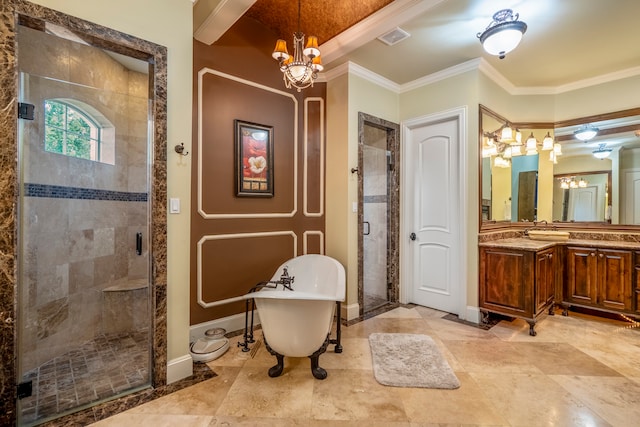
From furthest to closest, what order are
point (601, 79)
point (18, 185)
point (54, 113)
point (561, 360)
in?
point (601, 79) → point (54, 113) → point (561, 360) → point (18, 185)

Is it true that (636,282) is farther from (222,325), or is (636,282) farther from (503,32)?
(222,325)

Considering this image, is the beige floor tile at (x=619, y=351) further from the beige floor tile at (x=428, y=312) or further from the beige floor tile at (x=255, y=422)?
the beige floor tile at (x=255, y=422)

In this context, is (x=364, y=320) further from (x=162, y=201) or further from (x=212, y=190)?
(x=162, y=201)

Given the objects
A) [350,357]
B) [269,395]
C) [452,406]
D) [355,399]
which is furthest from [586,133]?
[269,395]

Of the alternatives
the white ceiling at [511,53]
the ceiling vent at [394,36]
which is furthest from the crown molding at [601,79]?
the ceiling vent at [394,36]

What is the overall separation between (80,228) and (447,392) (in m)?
3.34

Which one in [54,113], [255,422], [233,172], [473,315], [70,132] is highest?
[54,113]

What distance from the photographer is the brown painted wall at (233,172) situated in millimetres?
2840

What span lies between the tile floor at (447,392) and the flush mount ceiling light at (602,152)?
81.0 inches

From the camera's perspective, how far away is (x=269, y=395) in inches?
80.0

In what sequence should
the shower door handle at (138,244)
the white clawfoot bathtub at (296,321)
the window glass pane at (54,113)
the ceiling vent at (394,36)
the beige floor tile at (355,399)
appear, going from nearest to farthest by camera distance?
1. the beige floor tile at (355,399)
2. the white clawfoot bathtub at (296,321)
3. the window glass pane at (54,113)
4. the ceiling vent at (394,36)
5. the shower door handle at (138,244)

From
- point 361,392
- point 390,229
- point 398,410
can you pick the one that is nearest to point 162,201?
point 361,392

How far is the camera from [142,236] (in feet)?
10.6

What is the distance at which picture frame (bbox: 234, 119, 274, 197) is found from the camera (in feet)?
10.0
